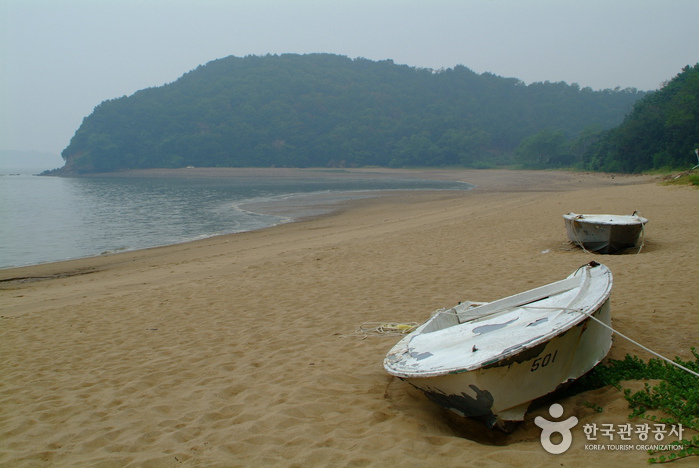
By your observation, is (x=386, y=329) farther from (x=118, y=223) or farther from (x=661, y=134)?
(x=661, y=134)

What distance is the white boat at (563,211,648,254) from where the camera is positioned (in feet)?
31.9

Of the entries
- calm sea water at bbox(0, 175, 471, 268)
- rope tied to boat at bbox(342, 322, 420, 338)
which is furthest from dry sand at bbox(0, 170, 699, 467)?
calm sea water at bbox(0, 175, 471, 268)

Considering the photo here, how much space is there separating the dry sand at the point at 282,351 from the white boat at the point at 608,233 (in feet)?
1.28

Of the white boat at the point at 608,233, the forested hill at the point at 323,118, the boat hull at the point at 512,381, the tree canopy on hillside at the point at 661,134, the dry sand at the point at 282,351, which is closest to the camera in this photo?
the boat hull at the point at 512,381

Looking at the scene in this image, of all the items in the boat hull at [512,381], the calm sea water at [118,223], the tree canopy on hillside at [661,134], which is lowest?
the calm sea water at [118,223]

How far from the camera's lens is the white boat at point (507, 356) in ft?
11.3

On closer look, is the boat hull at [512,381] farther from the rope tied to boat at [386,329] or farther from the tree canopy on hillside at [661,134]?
the tree canopy on hillside at [661,134]

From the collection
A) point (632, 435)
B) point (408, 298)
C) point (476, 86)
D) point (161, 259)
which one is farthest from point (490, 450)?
point (476, 86)

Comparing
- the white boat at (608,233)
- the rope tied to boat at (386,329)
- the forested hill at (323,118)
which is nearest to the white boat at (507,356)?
the rope tied to boat at (386,329)

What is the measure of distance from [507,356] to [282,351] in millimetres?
2900

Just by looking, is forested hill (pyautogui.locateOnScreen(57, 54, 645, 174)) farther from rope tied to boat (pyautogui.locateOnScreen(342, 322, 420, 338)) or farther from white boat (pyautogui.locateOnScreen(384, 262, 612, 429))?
white boat (pyautogui.locateOnScreen(384, 262, 612, 429))

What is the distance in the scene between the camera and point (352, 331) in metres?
6.07

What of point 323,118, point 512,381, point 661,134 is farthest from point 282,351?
point 323,118

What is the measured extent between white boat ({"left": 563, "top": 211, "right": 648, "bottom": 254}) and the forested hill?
280 ft
